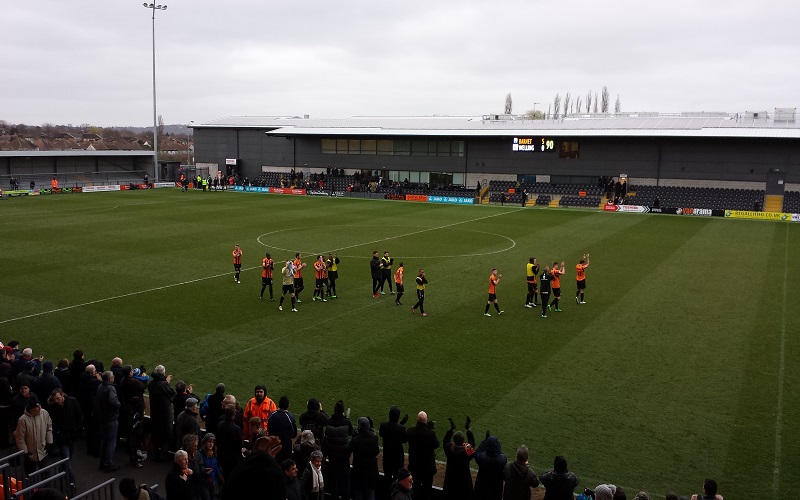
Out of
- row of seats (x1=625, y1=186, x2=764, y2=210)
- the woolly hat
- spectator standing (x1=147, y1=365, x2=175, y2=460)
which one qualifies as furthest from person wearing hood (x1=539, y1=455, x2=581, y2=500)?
row of seats (x1=625, y1=186, x2=764, y2=210)

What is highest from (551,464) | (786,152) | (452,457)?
(786,152)

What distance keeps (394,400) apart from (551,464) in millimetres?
A: 3627

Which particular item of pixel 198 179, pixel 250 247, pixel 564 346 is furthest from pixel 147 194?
pixel 564 346

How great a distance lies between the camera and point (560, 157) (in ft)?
205

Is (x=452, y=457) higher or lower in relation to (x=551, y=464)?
higher

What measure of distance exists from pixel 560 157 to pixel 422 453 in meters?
57.6

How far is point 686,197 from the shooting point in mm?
56125

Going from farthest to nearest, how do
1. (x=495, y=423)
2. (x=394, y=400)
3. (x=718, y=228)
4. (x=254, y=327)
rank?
(x=718, y=228)
(x=254, y=327)
(x=394, y=400)
(x=495, y=423)

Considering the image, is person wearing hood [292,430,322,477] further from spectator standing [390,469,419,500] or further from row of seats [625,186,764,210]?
row of seats [625,186,764,210]

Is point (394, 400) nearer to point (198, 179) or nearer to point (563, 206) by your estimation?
point (563, 206)

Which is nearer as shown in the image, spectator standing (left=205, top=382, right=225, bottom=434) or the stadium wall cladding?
spectator standing (left=205, top=382, right=225, bottom=434)

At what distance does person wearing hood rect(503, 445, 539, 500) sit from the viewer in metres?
7.76

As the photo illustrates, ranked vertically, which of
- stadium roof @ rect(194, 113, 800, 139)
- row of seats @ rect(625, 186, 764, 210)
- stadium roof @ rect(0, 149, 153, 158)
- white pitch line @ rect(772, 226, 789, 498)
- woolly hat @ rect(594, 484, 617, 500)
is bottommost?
white pitch line @ rect(772, 226, 789, 498)

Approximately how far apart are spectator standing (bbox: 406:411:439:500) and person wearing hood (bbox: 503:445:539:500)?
3.74 feet
